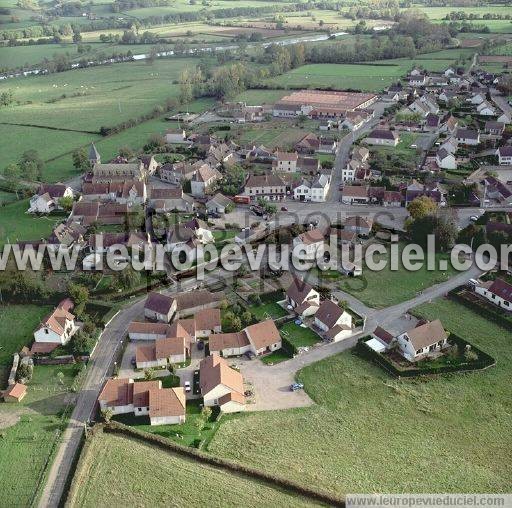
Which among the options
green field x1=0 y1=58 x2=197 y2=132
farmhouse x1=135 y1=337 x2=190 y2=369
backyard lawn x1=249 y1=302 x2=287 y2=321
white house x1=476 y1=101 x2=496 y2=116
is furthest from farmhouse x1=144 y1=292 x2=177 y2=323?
white house x1=476 y1=101 x2=496 y2=116

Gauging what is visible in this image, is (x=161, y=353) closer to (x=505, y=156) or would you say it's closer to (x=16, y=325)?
(x=16, y=325)

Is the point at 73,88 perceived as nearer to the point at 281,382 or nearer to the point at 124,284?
the point at 124,284

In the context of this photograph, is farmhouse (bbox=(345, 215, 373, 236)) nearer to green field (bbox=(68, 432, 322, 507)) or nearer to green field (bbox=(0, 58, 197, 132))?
green field (bbox=(68, 432, 322, 507))

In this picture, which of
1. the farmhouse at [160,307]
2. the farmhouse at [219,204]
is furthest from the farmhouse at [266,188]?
the farmhouse at [160,307]

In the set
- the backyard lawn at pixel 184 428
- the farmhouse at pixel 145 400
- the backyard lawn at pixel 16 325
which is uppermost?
the farmhouse at pixel 145 400

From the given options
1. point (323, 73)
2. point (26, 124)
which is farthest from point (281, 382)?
point (323, 73)

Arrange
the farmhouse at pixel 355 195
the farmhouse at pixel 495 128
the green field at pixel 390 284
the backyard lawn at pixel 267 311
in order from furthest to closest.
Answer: the farmhouse at pixel 495 128 < the farmhouse at pixel 355 195 < the green field at pixel 390 284 < the backyard lawn at pixel 267 311

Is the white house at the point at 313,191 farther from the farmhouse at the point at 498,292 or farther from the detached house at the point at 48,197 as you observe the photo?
the detached house at the point at 48,197
